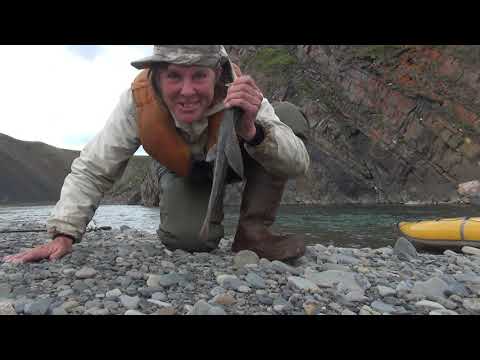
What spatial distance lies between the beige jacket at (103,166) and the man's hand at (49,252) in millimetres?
89

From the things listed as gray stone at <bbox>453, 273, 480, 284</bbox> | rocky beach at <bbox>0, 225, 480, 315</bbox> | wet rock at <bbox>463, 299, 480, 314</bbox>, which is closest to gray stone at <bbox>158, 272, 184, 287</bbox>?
rocky beach at <bbox>0, 225, 480, 315</bbox>

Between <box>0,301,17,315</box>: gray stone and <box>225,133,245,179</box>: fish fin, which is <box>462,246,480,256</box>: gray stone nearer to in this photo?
<box>225,133,245,179</box>: fish fin

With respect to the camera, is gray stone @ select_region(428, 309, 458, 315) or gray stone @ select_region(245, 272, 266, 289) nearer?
gray stone @ select_region(428, 309, 458, 315)

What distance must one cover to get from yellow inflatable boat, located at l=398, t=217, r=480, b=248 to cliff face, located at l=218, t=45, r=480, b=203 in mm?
30905

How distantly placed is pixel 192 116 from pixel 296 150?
85cm

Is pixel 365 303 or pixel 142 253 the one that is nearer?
pixel 365 303

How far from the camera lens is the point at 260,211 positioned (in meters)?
3.71

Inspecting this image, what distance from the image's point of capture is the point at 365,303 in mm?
2514

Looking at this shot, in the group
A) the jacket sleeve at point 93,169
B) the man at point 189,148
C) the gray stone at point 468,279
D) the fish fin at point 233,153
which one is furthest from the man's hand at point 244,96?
the gray stone at point 468,279

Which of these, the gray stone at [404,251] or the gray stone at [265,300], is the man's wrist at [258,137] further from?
the gray stone at [404,251]

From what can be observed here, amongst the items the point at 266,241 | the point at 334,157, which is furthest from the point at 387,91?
the point at 266,241

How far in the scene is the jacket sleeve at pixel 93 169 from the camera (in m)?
3.30

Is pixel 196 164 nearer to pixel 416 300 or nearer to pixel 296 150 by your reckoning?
pixel 296 150

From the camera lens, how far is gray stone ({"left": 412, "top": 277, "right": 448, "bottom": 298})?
2.73 m
